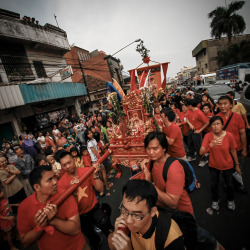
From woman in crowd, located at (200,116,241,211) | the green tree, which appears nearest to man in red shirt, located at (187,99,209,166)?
woman in crowd, located at (200,116,241,211)

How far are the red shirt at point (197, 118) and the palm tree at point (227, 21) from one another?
1154 inches

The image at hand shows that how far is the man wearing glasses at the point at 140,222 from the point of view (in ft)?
3.37

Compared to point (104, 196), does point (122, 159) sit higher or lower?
higher

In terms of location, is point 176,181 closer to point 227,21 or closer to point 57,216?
point 57,216

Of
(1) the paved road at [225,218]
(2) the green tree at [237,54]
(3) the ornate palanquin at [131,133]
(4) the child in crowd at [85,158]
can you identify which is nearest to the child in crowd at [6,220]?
(1) the paved road at [225,218]

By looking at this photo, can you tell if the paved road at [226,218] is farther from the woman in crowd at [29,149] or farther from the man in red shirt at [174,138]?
the woman in crowd at [29,149]

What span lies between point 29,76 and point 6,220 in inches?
379

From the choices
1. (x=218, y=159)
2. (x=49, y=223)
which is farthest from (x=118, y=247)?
(x=218, y=159)

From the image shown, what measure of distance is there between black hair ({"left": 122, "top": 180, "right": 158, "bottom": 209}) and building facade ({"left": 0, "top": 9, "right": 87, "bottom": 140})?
820 centimetres

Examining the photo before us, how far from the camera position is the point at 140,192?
1.08 meters

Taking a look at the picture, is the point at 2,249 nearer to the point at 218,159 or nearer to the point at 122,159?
the point at 122,159

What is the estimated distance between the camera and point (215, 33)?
77.9 feet

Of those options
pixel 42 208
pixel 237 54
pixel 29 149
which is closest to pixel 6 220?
pixel 42 208

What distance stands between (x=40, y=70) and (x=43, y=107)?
10.1 ft
